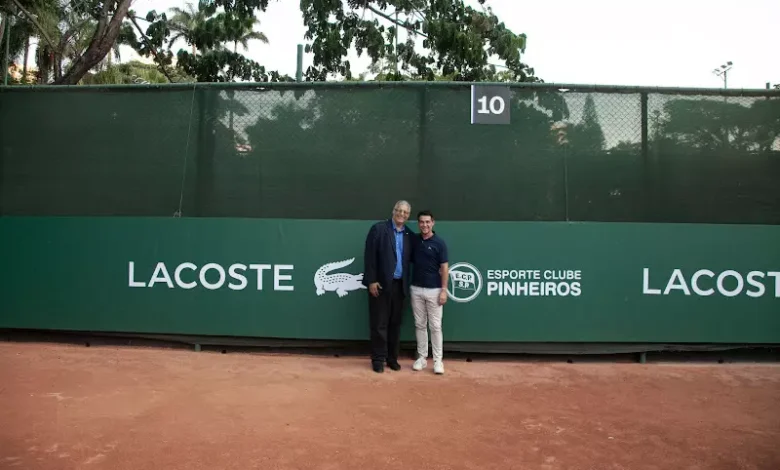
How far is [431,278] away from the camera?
17.2ft

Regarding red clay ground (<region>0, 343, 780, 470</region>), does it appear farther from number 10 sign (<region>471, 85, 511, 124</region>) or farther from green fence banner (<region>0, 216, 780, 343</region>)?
number 10 sign (<region>471, 85, 511, 124</region>)

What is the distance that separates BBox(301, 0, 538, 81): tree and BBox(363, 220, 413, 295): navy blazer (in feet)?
19.6

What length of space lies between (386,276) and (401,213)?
611 millimetres

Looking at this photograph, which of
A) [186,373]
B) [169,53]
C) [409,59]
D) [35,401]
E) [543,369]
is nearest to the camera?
[35,401]

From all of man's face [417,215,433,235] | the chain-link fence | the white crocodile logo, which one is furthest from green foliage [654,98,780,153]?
the white crocodile logo

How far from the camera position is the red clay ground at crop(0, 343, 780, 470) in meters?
3.31

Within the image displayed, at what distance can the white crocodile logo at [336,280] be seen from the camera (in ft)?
18.5

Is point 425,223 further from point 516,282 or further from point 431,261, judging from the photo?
point 516,282

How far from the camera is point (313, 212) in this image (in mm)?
5730

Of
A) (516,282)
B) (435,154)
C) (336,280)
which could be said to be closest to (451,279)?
(516,282)

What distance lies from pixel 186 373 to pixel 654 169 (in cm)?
494

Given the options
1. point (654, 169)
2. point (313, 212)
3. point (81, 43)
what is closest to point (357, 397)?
point (313, 212)

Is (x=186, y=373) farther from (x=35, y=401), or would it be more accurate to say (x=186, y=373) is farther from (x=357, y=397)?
(x=357, y=397)

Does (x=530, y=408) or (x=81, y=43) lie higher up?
(x=81, y=43)
